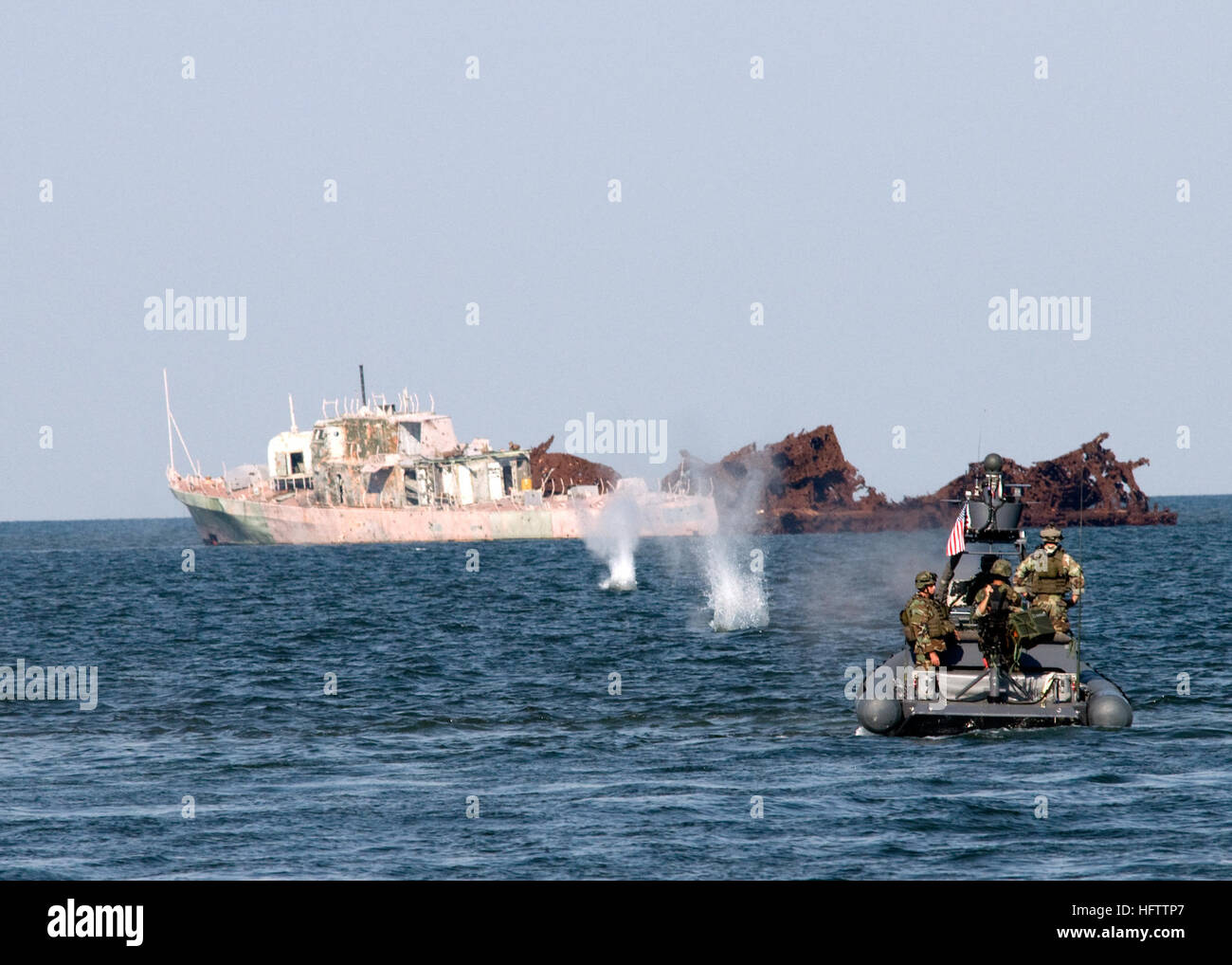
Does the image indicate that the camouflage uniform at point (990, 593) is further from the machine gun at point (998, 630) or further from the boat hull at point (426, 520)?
the boat hull at point (426, 520)

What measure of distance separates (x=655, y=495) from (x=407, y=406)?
71.3 ft

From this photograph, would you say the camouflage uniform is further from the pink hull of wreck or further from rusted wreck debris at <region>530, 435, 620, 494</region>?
rusted wreck debris at <region>530, 435, 620, 494</region>

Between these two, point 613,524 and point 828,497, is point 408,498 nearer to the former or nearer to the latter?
point 613,524

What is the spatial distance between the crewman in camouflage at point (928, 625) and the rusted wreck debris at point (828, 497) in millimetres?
112651

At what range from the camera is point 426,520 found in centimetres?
10794

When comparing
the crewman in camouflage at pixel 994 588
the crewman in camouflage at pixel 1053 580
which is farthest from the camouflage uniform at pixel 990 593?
the crewman in camouflage at pixel 1053 580

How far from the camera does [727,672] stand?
101 ft

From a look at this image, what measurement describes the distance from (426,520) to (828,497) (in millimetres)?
50582
